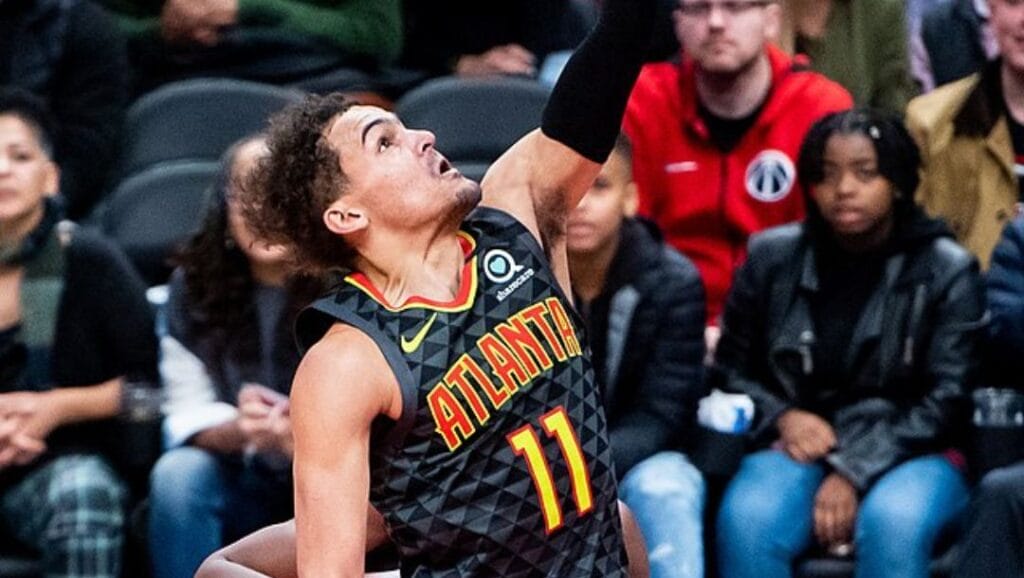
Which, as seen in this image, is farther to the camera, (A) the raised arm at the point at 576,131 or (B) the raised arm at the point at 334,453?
(A) the raised arm at the point at 576,131

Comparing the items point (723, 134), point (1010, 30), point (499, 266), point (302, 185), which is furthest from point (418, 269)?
point (1010, 30)

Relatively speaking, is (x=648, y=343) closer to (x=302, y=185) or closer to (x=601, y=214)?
(x=601, y=214)

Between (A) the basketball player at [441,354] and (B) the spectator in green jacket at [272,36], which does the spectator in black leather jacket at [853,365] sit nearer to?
(B) the spectator in green jacket at [272,36]

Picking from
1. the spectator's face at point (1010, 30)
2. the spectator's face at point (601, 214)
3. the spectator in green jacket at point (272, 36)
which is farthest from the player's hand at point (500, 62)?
the spectator's face at point (1010, 30)

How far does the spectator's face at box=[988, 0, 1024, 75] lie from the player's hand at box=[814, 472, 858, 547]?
55.1 inches

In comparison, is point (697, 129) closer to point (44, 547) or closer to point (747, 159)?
point (747, 159)

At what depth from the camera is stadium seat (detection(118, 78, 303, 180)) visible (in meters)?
6.09

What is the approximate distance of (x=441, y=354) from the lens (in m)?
3.30

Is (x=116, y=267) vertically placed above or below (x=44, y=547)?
above

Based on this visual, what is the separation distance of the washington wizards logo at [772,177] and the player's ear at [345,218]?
2.72 m

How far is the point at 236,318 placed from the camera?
530cm

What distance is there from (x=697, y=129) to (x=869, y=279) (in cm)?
86

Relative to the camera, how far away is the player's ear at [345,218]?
338 centimetres

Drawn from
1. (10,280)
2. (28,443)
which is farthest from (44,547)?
(10,280)
